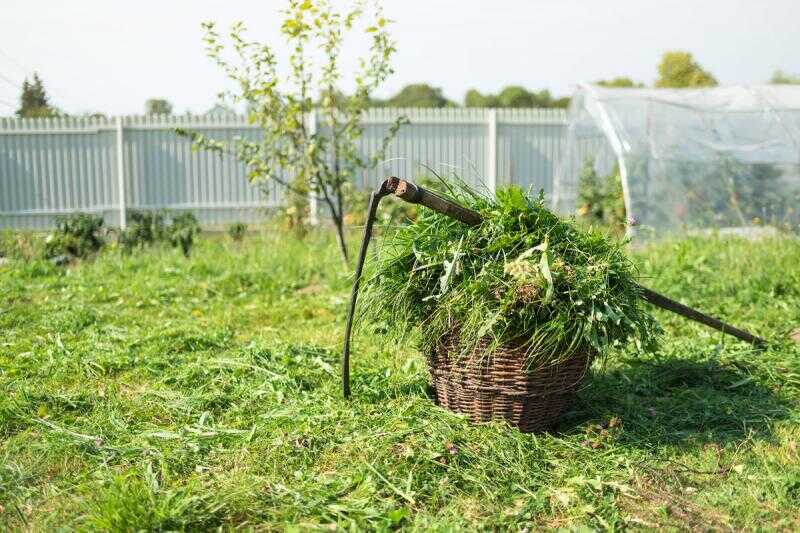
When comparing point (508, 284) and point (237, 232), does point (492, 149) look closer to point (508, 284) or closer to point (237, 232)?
point (237, 232)

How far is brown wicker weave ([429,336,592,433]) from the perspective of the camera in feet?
10.2

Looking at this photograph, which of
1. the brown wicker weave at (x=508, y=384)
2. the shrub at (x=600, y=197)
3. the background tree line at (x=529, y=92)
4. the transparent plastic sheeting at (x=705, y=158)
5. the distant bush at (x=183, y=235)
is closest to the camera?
the brown wicker weave at (x=508, y=384)

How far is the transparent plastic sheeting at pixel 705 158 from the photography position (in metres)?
9.49

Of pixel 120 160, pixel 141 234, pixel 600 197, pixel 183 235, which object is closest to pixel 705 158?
pixel 600 197

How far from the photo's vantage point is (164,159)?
14695 mm

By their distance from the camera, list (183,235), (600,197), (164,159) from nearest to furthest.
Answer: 1. (183,235)
2. (600,197)
3. (164,159)

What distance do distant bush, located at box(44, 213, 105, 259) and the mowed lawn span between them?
3.03 metres

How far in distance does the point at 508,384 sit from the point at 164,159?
1287cm

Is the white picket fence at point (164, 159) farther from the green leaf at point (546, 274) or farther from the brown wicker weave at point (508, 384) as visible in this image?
the green leaf at point (546, 274)

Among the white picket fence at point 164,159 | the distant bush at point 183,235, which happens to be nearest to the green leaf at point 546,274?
the distant bush at point 183,235

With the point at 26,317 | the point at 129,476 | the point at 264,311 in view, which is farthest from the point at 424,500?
the point at 26,317

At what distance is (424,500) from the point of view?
272 cm

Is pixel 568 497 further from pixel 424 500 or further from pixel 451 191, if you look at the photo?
pixel 451 191

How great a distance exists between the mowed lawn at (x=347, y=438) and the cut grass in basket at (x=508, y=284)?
31 centimetres
